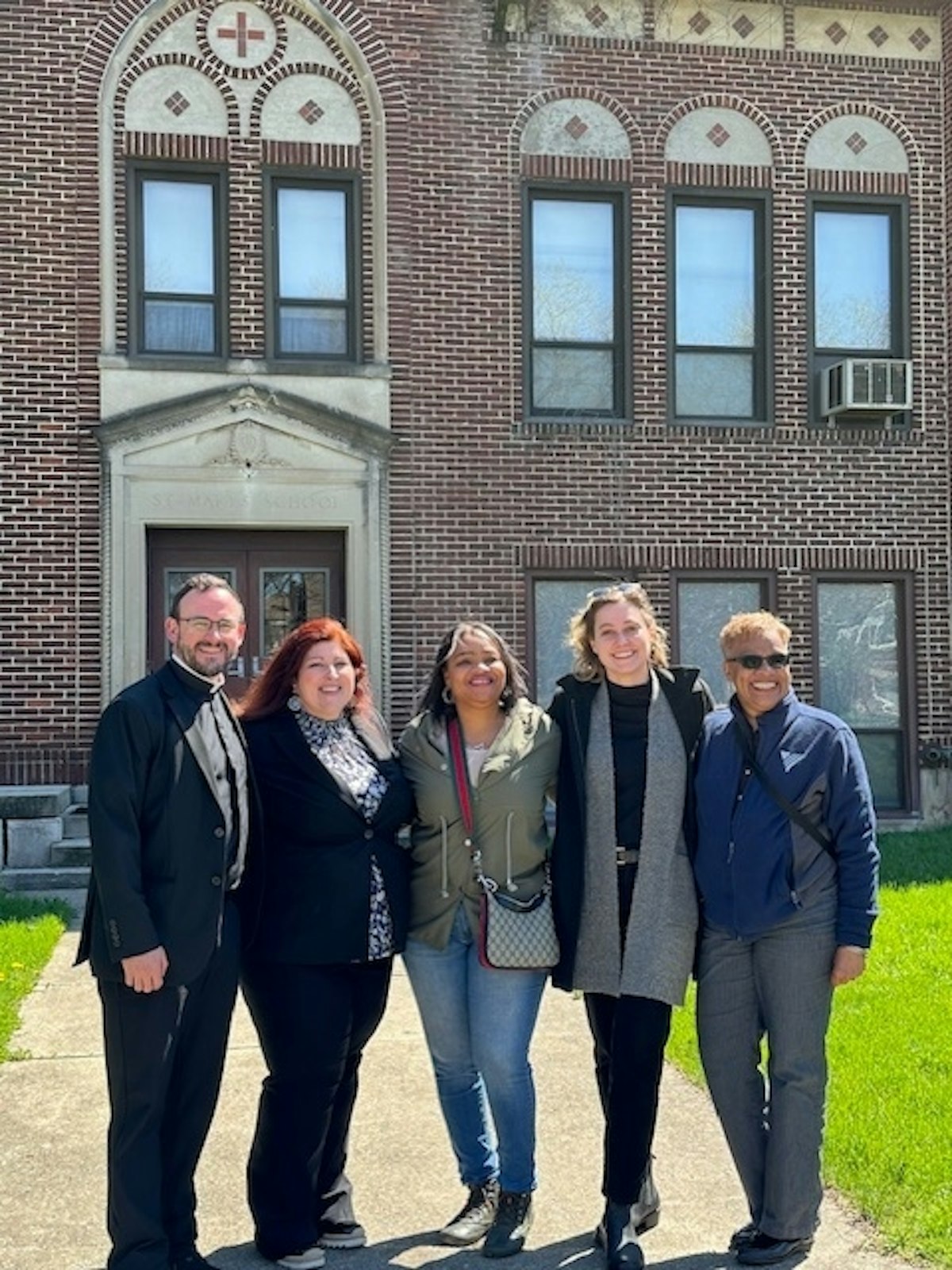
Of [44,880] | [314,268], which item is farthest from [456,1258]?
[314,268]

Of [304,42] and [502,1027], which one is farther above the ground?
[304,42]

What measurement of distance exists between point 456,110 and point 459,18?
83cm

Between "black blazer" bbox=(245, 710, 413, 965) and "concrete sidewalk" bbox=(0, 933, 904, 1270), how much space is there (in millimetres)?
941

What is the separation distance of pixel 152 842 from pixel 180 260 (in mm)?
9162

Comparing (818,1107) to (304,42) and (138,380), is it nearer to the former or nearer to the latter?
(138,380)

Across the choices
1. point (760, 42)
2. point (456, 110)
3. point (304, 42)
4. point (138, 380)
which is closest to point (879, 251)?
point (760, 42)

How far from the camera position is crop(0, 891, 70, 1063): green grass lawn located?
6.68m

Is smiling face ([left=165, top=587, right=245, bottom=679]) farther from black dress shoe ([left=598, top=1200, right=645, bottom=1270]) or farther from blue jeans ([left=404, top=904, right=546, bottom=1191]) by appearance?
black dress shoe ([left=598, top=1200, right=645, bottom=1270])

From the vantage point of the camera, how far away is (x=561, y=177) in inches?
492

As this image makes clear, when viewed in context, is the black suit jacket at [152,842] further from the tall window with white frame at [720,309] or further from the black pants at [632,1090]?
the tall window with white frame at [720,309]

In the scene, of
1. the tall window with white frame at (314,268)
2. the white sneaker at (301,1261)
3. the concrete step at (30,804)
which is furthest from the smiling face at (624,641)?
the tall window with white frame at (314,268)

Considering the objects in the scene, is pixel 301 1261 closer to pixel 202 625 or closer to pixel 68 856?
pixel 202 625

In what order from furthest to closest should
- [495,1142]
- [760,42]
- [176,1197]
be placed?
1. [760,42]
2. [495,1142]
3. [176,1197]

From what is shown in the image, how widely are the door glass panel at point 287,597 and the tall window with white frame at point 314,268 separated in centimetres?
191
